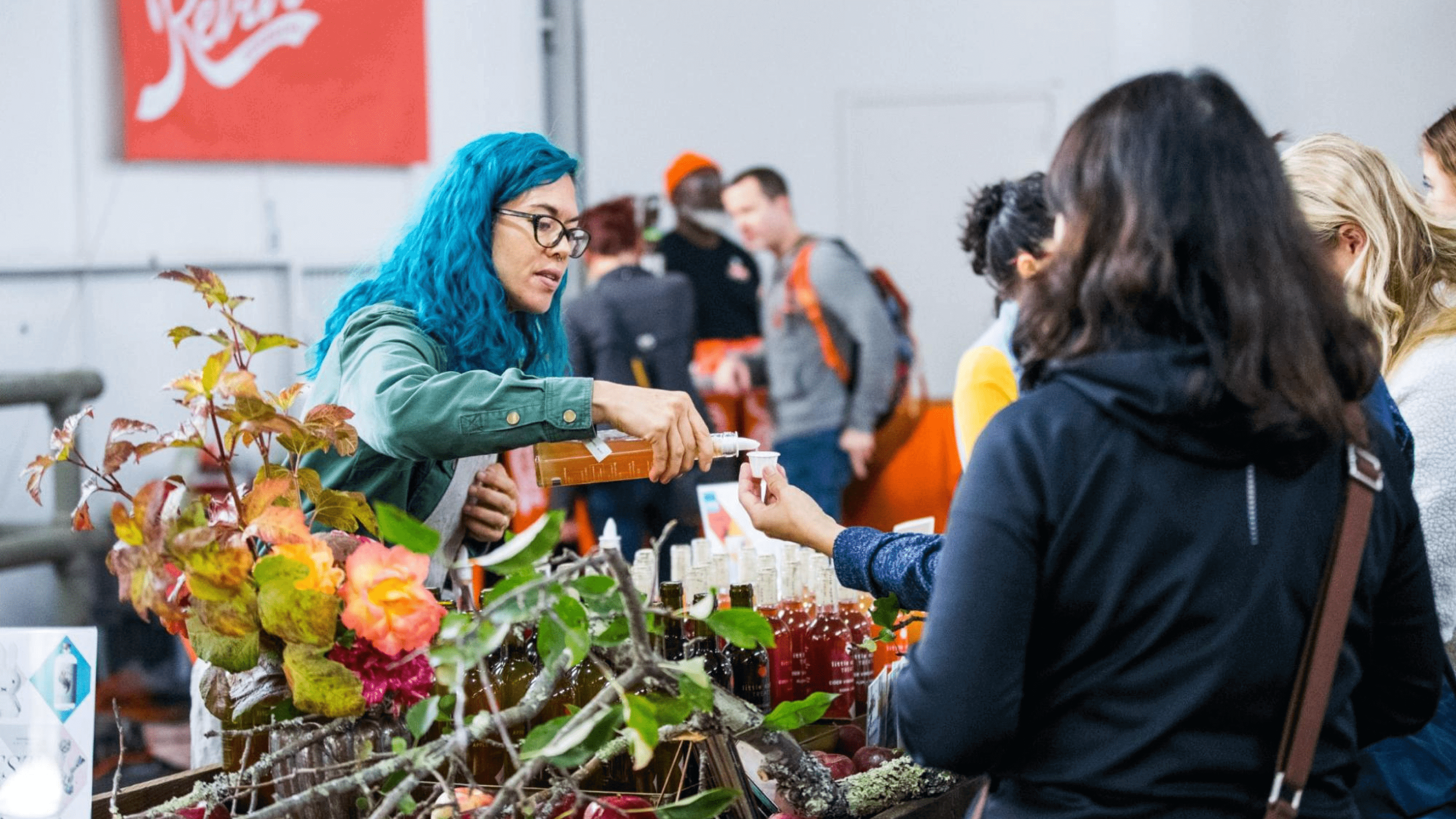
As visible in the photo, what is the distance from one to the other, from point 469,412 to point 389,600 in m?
0.44

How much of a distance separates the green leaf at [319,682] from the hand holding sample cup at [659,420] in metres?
0.46

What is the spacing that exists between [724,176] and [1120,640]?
4581 millimetres

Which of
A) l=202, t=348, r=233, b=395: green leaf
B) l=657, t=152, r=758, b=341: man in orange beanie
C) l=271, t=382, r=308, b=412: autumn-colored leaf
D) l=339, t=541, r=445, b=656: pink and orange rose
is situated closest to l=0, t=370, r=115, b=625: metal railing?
l=657, t=152, r=758, b=341: man in orange beanie

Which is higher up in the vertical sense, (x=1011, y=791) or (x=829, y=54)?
(x=829, y=54)

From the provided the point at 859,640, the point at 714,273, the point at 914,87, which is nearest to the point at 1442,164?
the point at 859,640

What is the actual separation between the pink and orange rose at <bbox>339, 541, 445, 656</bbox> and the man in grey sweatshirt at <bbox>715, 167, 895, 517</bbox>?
3.45 meters

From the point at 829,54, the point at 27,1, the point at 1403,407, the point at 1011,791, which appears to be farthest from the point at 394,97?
the point at 1011,791

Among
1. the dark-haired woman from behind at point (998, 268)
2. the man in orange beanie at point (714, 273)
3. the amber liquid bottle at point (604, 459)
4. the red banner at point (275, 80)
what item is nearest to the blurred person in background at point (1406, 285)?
the dark-haired woman from behind at point (998, 268)

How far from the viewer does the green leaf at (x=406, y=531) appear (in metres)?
1.04

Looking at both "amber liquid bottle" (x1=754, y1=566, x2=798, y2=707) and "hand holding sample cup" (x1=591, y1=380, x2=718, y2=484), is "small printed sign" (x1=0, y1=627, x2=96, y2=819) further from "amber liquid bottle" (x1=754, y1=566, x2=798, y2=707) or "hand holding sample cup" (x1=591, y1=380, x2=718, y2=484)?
"amber liquid bottle" (x1=754, y1=566, x2=798, y2=707)

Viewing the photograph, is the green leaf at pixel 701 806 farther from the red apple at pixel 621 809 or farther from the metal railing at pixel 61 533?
the metal railing at pixel 61 533

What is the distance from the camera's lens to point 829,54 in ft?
18.7

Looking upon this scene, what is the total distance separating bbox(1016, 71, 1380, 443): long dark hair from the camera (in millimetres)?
1003

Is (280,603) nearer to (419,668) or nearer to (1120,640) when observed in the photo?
(419,668)
